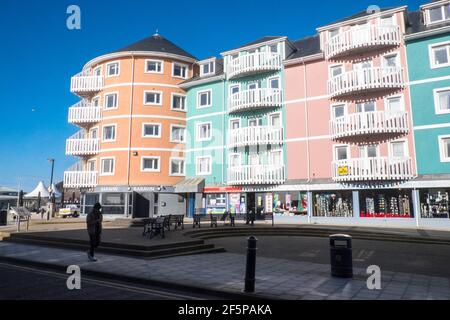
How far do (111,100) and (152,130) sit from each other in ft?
16.7

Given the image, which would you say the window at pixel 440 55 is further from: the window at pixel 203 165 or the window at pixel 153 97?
the window at pixel 153 97

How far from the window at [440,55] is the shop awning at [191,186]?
1927 cm

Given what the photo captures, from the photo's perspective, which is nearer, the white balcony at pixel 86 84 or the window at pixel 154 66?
the window at pixel 154 66

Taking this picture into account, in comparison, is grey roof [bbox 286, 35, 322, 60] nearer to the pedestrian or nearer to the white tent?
the pedestrian

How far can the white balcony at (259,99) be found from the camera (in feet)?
89.4

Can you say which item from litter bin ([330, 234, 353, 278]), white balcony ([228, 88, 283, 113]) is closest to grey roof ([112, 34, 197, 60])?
white balcony ([228, 88, 283, 113])

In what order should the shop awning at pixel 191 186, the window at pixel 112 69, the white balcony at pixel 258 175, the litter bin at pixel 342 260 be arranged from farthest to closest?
the window at pixel 112 69, the shop awning at pixel 191 186, the white balcony at pixel 258 175, the litter bin at pixel 342 260

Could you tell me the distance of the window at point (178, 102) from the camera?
3284cm

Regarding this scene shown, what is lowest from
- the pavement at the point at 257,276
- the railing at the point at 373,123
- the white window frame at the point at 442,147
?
the pavement at the point at 257,276

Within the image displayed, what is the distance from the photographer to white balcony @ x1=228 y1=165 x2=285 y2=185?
86.8 ft

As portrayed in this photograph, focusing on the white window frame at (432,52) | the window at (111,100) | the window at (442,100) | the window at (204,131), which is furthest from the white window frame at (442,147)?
the window at (111,100)

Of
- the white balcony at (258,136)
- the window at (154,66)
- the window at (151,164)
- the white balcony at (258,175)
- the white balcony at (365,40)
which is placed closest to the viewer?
the white balcony at (365,40)

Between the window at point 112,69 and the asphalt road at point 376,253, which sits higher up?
the window at point 112,69
